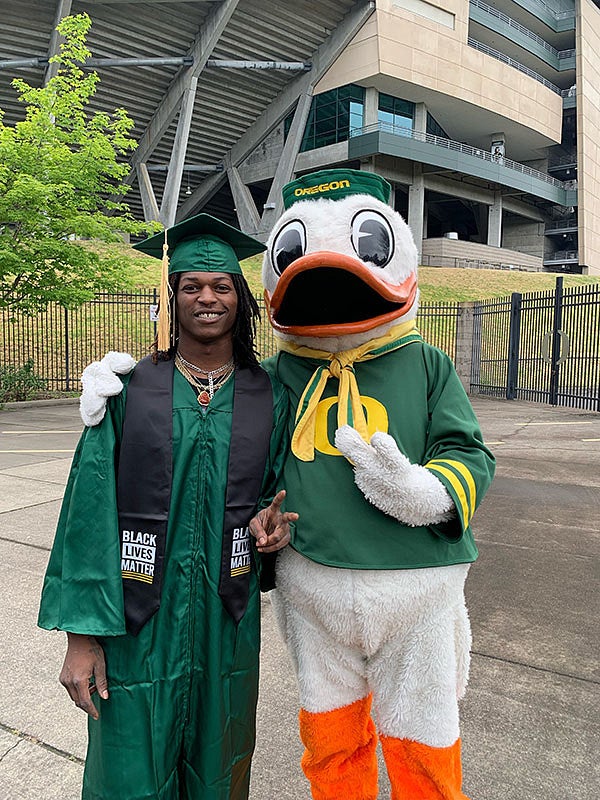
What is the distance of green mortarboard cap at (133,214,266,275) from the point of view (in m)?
1.74

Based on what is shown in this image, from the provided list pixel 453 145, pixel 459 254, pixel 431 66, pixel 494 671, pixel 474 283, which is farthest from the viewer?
pixel 459 254

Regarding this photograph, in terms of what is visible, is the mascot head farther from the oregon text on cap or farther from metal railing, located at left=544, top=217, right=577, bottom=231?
metal railing, located at left=544, top=217, right=577, bottom=231

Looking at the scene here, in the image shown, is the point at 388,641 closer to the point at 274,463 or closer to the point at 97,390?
the point at 274,463

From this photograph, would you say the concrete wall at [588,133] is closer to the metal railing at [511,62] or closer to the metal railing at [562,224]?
the metal railing at [511,62]

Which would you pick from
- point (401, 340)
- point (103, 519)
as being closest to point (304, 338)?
point (401, 340)

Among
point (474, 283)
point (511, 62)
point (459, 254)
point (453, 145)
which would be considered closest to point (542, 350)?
point (474, 283)

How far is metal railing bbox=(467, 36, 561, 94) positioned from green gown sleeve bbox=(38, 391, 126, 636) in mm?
41587

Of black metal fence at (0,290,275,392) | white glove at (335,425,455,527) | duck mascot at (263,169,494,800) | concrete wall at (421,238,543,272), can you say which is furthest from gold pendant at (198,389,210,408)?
concrete wall at (421,238,543,272)

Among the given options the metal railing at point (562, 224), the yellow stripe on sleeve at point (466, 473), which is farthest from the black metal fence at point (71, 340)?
the metal railing at point (562, 224)

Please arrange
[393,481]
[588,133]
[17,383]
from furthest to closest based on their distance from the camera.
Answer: [588,133]
[17,383]
[393,481]

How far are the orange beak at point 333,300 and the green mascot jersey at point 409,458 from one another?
→ 121 mm

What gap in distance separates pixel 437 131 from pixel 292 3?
14297 mm

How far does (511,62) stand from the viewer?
3878 cm

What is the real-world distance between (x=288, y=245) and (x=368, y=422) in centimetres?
55
